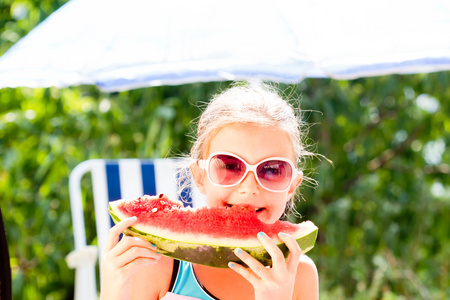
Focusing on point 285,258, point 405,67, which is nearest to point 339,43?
point 405,67

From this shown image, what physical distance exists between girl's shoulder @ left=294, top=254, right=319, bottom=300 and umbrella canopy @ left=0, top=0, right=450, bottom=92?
929 mm

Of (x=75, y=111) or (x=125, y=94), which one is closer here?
(x=75, y=111)

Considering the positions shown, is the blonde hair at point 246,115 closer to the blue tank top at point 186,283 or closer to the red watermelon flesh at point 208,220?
the red watermelon flesh at point 208,220

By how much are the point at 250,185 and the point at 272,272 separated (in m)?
0.39

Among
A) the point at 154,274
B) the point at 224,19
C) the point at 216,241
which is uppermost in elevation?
the point at 224,19

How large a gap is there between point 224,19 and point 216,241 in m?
1.24

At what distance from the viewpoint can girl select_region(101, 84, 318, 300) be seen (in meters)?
1.88

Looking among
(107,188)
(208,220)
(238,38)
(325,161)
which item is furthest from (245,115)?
(325,161)

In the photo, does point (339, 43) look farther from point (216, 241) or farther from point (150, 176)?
point (150, 176)

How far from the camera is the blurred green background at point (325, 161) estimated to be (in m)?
5.00

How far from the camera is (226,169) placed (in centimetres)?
205

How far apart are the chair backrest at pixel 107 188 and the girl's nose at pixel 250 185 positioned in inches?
62.4

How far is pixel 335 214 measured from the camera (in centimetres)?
559

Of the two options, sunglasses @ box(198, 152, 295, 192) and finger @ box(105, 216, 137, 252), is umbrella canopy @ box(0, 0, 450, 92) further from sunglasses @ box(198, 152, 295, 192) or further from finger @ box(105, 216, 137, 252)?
finger @ box(105, 216, 137, 252)
